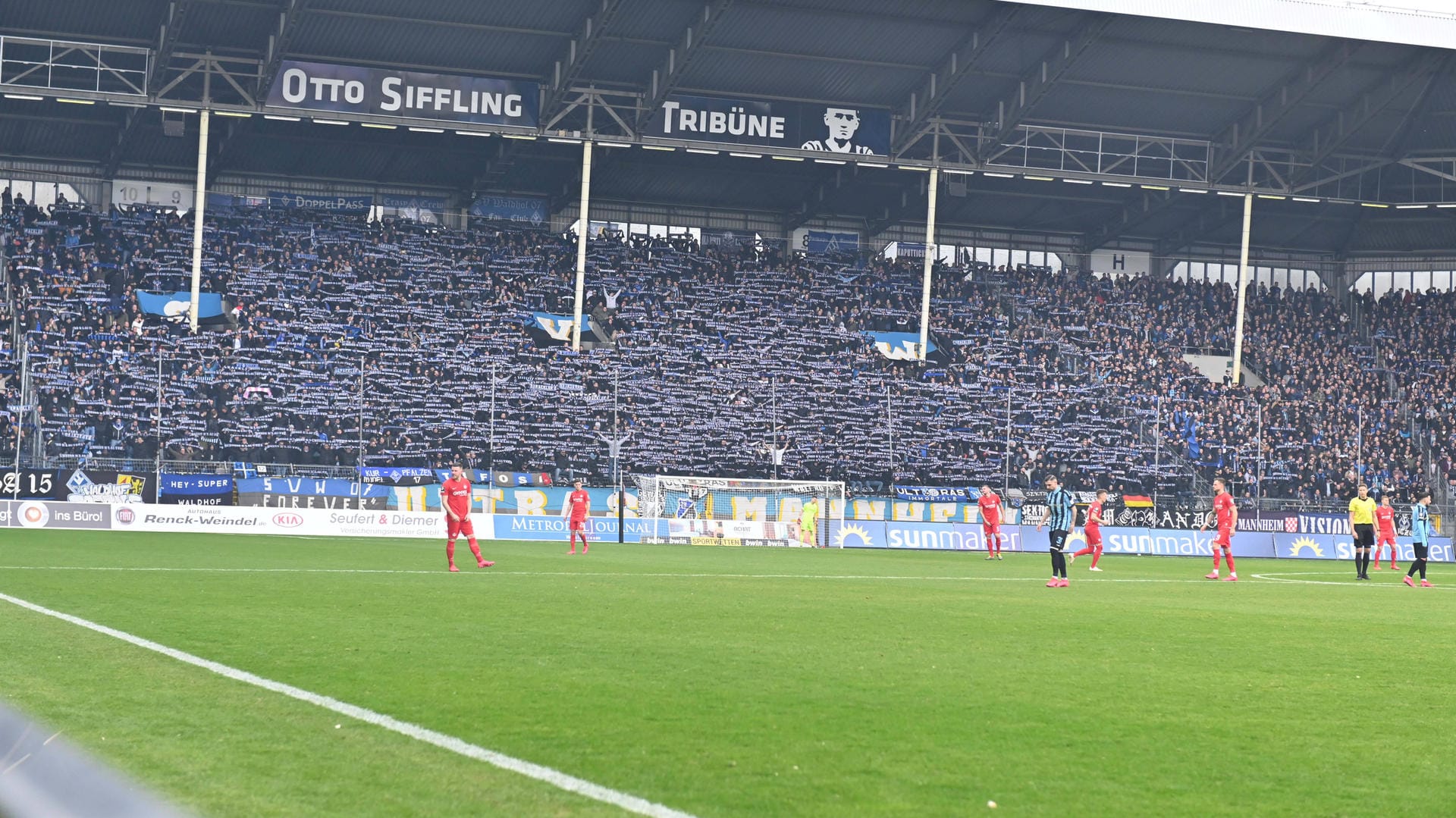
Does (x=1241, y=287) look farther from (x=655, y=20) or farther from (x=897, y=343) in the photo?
(x=655, y=20)

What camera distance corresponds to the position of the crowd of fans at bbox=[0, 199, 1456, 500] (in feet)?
155

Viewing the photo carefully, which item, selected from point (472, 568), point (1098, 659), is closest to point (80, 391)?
point (472, 568)

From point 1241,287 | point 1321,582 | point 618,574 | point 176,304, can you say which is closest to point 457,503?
point 618,574

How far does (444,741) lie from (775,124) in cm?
4510

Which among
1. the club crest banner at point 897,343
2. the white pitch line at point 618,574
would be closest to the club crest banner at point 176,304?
the club crest banner at point 897,343

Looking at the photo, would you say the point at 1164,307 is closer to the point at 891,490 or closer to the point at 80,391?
the point at 891,490

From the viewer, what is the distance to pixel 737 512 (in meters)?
46.0

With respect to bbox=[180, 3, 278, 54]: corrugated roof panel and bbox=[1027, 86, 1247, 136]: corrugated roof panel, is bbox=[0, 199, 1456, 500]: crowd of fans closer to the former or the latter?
bbox=[180, 3, 278, 54]: corrugated roof panel

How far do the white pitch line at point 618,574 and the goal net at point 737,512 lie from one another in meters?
16.3

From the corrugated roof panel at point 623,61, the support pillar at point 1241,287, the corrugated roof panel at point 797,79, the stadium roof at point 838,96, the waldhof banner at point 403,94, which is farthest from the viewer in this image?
the support pillar at point 1241,287

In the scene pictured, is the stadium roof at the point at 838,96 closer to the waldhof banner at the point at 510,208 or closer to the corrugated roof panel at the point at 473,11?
the corrugated roof panel at the point at 473,11

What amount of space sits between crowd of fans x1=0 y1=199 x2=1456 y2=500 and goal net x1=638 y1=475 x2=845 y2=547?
9.88 ft

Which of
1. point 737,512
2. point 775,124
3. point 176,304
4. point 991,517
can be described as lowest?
point 737,512

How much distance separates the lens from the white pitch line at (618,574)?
22.6 m
